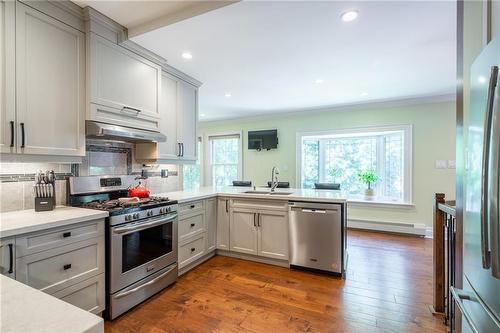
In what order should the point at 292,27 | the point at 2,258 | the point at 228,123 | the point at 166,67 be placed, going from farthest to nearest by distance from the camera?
the point at 228,123, the point at 166,67, the point at 292,27, the point at 2,258

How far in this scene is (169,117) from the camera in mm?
2984

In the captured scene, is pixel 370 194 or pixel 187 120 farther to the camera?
pixel 370 194

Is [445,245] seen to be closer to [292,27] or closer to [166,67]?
[292,27]

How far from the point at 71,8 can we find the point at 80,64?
42 centimetres

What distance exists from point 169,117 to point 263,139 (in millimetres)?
2839

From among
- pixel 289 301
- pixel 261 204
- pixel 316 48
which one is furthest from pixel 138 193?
pixel 316 48

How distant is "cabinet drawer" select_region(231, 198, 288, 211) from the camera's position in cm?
290

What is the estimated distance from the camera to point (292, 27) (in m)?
2.10

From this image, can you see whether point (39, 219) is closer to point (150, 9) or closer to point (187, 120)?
point (150, 9)

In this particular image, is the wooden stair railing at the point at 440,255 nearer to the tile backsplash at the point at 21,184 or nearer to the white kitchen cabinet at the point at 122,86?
the white kitchen cabinet at the point at 122,86

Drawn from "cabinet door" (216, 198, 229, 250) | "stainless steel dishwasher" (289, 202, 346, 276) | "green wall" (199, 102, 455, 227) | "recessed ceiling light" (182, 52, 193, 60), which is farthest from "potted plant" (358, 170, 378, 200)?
"recessed ceiling light" (182, 52, 193, 60)

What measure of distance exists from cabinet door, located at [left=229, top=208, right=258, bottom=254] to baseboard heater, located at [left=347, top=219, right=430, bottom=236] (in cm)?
259

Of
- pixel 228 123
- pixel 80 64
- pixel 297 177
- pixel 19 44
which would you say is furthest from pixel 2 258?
pixel 228 123

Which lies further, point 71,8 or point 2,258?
point 71,8
